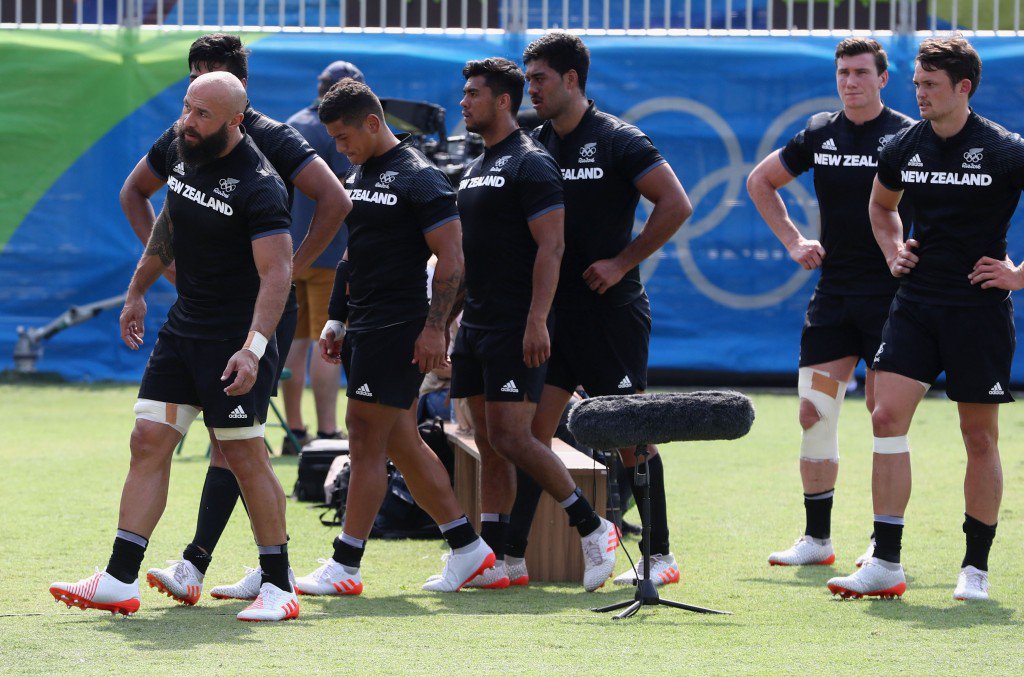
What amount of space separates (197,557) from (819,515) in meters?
2.70

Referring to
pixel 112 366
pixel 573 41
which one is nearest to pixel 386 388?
pixel 573 41

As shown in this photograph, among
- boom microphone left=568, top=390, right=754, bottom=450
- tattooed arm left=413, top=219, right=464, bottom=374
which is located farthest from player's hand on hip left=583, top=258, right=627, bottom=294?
boom microphone left=568, top=390, right=754, bottom=450

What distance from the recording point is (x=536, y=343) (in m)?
5.84

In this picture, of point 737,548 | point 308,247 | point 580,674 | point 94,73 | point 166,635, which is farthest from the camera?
point 94,73

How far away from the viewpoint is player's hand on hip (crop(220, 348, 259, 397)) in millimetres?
5086

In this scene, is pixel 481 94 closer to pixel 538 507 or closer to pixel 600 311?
pixel 600 311

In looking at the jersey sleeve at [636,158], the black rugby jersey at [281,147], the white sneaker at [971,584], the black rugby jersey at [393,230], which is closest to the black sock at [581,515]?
the black rugby jersey at [393,230]

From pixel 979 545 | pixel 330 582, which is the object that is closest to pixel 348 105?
pixel 330 582

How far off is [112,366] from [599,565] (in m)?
8.12

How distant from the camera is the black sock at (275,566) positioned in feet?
17.8

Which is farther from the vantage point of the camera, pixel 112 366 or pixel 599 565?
pixel 112 366

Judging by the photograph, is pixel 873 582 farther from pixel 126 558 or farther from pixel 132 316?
pixel 132 316

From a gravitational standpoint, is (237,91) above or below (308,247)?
above

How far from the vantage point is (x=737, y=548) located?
22.9 feet
